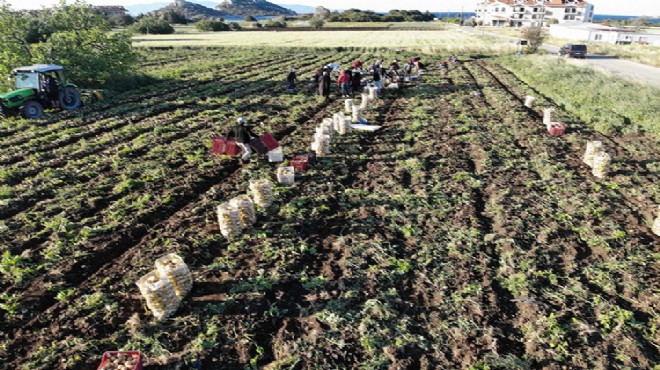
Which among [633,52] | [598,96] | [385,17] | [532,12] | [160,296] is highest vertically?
[532,12]

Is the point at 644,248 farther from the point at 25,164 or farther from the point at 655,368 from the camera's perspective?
the point at 25,164

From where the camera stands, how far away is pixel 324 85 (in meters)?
19.7

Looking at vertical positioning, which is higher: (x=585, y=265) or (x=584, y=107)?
(x=584, y=107)

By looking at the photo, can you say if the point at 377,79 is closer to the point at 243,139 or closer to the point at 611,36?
the point at 243,139

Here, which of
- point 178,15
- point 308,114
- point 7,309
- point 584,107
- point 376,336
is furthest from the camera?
point 178,15

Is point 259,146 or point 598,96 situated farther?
point 598,96

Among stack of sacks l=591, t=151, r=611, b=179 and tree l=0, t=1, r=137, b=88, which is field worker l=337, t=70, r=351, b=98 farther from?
tree l=0, t=1, r=137, b=88

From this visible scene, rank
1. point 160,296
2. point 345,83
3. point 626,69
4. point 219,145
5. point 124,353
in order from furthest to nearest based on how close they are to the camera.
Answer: point 626,69, point 345,83, point 219,145, point 160,296, point 124,353

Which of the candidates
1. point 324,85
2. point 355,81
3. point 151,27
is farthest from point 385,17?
point 324,85

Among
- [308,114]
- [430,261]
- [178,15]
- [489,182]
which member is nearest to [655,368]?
[430,261]

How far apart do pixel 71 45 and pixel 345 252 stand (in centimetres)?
2066

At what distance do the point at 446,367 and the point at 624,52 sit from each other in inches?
1971

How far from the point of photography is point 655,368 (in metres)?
5.18

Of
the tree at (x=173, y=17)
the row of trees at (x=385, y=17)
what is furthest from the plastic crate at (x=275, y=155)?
the tree at (x=173, y=17)
